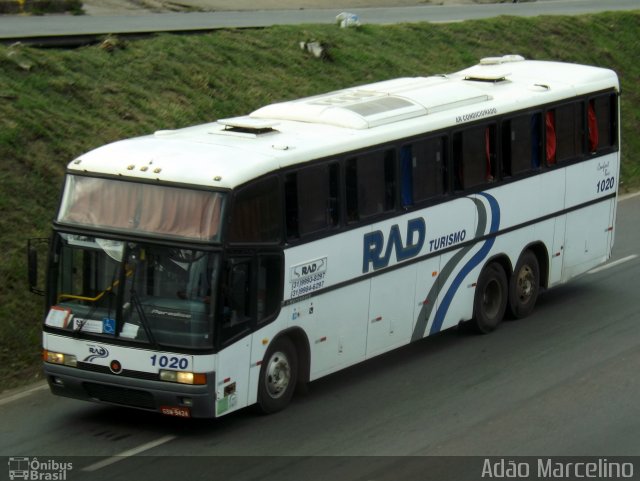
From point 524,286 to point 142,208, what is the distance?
6807mm

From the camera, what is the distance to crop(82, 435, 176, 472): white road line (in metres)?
11.2

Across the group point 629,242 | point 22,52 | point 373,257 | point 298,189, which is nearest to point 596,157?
point 629,242

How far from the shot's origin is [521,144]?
53.3ft

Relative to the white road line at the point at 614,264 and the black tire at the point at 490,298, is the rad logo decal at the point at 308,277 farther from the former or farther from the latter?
the white road line at the point at 614,264

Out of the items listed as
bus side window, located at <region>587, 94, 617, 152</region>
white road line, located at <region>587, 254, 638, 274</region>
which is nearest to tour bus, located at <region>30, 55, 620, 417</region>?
bus side window, located at <region>587, 94, 617, 152</region>

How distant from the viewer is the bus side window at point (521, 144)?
1605 cm

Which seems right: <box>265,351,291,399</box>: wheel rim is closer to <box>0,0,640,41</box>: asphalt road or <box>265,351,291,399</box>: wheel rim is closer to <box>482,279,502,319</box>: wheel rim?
<box>482,279,502,319</box>: wheel rim

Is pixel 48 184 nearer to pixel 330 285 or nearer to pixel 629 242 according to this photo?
pixel 330 285

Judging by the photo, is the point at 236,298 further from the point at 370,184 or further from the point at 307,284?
the point at 370,184

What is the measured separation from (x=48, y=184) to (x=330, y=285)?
18.4 ft

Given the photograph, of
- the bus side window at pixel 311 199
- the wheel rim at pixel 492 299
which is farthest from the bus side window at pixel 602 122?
the bus side window at pixel 311 199

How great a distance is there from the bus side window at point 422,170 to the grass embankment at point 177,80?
4.73 meters

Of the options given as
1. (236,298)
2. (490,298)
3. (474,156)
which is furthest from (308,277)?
(490,298)

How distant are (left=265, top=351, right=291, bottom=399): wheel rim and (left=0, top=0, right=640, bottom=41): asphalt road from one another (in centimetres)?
1102
